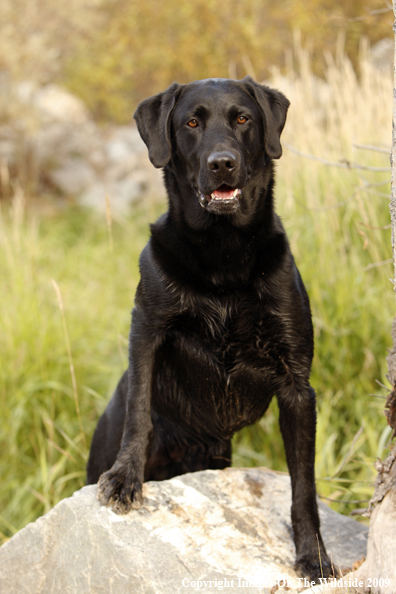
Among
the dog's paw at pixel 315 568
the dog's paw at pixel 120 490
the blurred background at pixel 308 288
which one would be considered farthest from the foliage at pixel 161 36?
the dog's paw at pixel 315 568

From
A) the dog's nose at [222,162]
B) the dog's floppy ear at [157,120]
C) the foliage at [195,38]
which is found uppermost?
the foliage at [195,38]

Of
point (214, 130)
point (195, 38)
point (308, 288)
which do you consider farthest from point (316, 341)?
point (195, 38)

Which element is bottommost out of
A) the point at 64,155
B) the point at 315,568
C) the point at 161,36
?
the point at 315,568

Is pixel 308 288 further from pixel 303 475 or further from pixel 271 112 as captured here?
pixel 303 475

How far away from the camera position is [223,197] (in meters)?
1.91

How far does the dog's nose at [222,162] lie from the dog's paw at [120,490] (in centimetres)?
103

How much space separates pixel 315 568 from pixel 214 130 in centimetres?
148

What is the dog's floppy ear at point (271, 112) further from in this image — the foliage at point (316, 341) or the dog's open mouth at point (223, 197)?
the foliage at point (316, 341)

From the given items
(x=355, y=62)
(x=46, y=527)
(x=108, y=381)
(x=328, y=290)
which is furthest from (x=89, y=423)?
(x=355, y=62)

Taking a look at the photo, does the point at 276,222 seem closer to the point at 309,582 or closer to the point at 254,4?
the point at 309,582

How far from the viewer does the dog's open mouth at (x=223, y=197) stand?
1.90 m

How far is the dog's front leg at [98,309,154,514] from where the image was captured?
5.85 feet

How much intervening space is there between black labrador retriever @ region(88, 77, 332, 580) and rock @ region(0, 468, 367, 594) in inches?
3.5

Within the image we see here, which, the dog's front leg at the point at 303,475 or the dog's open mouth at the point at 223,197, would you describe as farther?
the dog's open mouth at the point at 223,197
